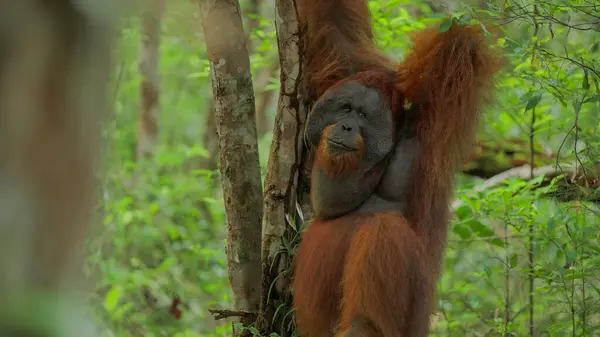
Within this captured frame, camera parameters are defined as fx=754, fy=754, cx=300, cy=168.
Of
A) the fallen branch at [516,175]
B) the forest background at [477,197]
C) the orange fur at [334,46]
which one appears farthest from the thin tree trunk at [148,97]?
the orange fur at [334,46]

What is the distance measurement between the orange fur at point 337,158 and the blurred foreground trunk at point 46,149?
121 inches

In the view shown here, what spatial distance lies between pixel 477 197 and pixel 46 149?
455 centimetres

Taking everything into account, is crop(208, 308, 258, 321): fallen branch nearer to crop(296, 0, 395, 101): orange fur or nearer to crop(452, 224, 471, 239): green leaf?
crop(296, 0, 395, 101): orange fur

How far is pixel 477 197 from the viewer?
16.8 feet

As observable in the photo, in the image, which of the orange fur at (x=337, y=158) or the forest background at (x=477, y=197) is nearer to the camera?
the orange fur at (x=337, y=158)

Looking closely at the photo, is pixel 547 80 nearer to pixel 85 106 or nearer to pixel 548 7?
pixel 548 7

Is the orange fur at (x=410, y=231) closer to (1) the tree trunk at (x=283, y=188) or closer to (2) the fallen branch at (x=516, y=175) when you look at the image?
(1) the tree trunk at (x=283, y=188)

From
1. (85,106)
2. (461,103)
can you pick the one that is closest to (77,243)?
(85,106)

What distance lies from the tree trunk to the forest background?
0.59 metres

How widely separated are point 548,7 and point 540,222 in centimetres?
152

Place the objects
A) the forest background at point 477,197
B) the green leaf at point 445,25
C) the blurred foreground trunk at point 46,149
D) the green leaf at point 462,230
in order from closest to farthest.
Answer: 1. the blurred foreground trunk at point 46,149
2. the green leaf at point 445,25
3. the forest background at point 477,197
4. the green leaf at point 462,230

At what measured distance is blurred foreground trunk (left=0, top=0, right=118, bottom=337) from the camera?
2.54ft

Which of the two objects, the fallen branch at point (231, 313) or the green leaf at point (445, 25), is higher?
the green leaf at point (445, 25)

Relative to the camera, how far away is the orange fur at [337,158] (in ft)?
12.8
